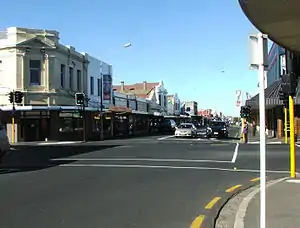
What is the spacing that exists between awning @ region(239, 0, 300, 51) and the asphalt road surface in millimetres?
3651

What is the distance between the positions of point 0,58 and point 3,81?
7.07ft

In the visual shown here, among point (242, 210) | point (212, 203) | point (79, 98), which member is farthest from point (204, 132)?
point (242, 210)

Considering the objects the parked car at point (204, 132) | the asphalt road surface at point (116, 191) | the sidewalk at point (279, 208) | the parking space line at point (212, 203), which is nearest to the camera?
the sidewalk at point (279, 208)

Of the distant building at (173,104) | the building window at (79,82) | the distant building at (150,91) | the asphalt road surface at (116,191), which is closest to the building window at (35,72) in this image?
the building window at (79,82)

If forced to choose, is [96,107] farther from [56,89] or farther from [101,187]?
[101,187]

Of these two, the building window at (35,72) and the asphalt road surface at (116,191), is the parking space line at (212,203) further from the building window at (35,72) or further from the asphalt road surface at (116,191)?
the building window at (35,72)

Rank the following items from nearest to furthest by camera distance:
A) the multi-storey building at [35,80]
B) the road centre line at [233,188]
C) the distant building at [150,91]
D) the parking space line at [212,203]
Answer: the parking space line at [212,203] → the road centre line at [233,188] → the multi-storey building at [35,80] → the distant building at [150,91]

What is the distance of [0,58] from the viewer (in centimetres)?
4322

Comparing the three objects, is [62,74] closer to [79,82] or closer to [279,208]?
[79,82]

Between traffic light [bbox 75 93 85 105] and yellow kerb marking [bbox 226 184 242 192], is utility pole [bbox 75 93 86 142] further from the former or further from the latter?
yellow kerb marking [bbox 226 184 242 192]

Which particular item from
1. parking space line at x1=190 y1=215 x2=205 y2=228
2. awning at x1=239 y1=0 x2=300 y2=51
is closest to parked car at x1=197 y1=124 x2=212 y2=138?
awning at x1=239 y1=0 x2=300 y2=51

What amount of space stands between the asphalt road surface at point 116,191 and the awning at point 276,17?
12.0ft

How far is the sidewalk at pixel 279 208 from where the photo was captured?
7.77 m

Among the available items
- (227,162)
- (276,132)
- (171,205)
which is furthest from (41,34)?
(171,205)
